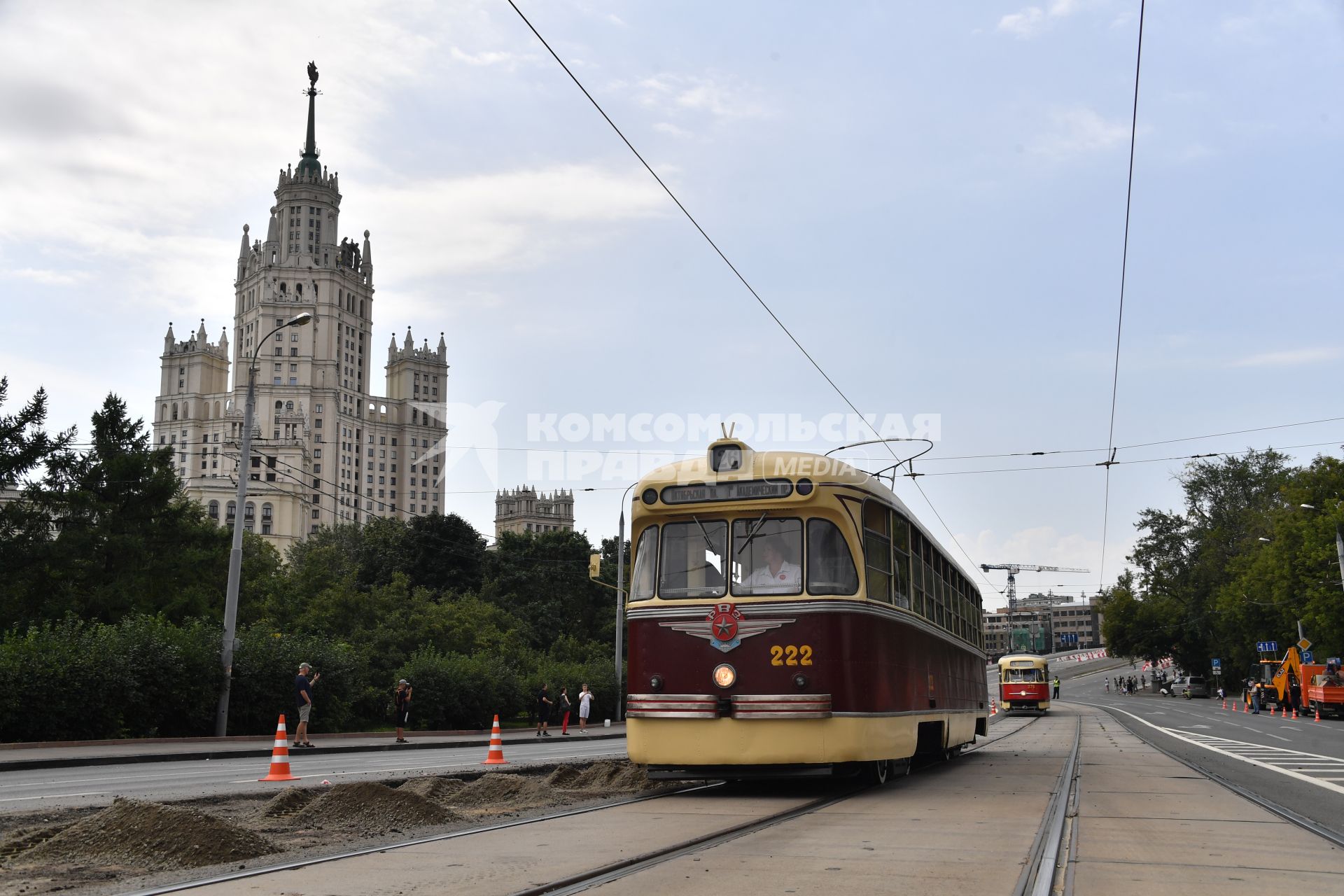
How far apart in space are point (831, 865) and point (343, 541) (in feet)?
409

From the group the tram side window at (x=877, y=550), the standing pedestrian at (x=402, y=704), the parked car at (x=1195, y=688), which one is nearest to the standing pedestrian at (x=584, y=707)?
the standing pedestrian at (x=402, y=704)

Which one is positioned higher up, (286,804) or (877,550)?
(877,550)

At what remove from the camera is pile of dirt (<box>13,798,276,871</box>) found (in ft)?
26.6

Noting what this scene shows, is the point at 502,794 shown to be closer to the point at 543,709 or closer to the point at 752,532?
the point at 752,532

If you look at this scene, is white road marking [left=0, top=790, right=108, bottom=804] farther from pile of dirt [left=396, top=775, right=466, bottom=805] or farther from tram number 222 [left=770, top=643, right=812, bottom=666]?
tram number 222 [left=770, top=643, right=812, bottom=666]

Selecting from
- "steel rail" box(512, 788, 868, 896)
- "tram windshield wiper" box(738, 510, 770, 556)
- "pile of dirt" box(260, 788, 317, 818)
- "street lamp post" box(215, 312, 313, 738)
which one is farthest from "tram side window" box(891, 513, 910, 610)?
"street lamp post" box(215, 312, 313, 738)

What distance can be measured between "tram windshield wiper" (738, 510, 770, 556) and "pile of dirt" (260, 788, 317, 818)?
4.99 m

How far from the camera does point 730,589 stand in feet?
42.5

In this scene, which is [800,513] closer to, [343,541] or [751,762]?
[751,762]

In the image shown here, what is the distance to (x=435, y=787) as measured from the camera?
513 inches

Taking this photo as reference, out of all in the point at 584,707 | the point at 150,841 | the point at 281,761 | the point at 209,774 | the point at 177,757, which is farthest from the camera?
the point at 584,707

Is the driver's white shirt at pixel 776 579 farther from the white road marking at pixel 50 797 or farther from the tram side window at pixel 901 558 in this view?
the white road marking at pixel 50 797

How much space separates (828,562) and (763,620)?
94 centimetres

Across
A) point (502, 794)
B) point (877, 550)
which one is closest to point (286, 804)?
point (502, 794)
